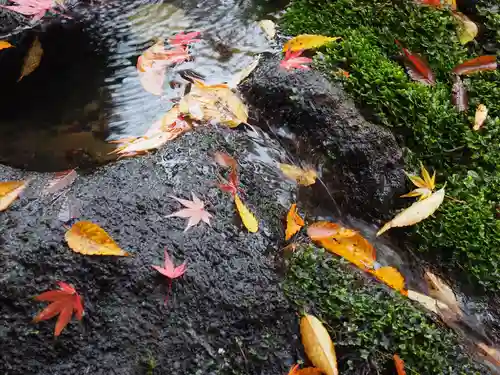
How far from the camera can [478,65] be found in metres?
3.41

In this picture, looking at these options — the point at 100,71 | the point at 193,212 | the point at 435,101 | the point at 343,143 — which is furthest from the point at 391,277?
the point at 100,71

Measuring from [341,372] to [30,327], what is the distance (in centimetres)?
128

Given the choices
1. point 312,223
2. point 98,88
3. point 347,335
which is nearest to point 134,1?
point 98,88

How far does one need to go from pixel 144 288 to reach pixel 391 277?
1280mm

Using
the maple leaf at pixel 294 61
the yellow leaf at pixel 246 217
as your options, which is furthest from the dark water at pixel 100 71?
the yellow leaf at pixel 246 217

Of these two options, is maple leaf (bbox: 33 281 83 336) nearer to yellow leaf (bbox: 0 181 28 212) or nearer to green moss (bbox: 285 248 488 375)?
yellow leaf (bbox: 0 181 28 212)

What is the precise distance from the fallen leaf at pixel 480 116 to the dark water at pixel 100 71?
150 centimetres

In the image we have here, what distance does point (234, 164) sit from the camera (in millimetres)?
2562

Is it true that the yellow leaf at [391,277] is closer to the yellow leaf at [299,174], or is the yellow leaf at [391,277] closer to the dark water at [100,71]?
the yellow leaf at [299,174]

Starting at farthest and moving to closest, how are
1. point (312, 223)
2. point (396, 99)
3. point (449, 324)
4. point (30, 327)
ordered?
point (396, 99)
point (312, 223)
point (449, 324)
point (30, 327)

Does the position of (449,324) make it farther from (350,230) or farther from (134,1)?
(134,1)

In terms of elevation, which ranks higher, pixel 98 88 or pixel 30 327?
pixel 98 88

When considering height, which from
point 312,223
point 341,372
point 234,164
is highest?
point 234,164

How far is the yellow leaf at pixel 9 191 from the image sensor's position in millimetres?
2220
